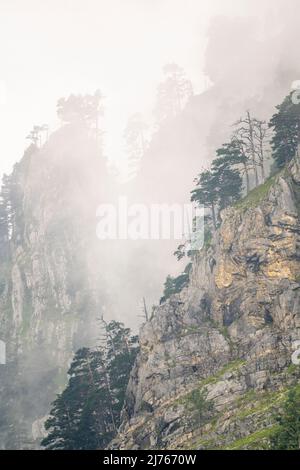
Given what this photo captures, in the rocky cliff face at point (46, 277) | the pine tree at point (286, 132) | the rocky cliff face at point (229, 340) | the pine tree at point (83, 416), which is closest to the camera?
the rocky cliff face at point (229, 340)

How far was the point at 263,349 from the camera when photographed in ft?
193

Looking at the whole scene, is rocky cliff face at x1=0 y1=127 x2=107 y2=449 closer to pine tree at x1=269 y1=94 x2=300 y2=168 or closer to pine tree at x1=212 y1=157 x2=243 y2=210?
pine tree at x1=212 y1=157 x2=243 y2=210

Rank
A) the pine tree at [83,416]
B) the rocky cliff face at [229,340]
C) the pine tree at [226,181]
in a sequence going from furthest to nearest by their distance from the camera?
the pine tree at [226,181] < the pine tree at [83,416] < the rocky cliff face at [229,340]

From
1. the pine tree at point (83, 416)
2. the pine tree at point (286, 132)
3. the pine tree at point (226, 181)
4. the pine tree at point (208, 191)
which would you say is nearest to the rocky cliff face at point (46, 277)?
the pine tree at point (83, 416)

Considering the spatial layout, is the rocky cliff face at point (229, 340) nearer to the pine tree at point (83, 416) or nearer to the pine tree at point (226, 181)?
the pine tree at point (83, 416)

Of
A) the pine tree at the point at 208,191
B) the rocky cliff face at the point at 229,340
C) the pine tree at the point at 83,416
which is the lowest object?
the pine tree at the point at 83,416

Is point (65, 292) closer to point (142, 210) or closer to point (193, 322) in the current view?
point (142, 210)

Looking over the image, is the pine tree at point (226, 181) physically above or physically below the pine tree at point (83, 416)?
above

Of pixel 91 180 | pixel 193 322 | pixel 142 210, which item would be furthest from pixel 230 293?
pixel 91 180

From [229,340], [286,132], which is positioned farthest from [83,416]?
[286,132]
